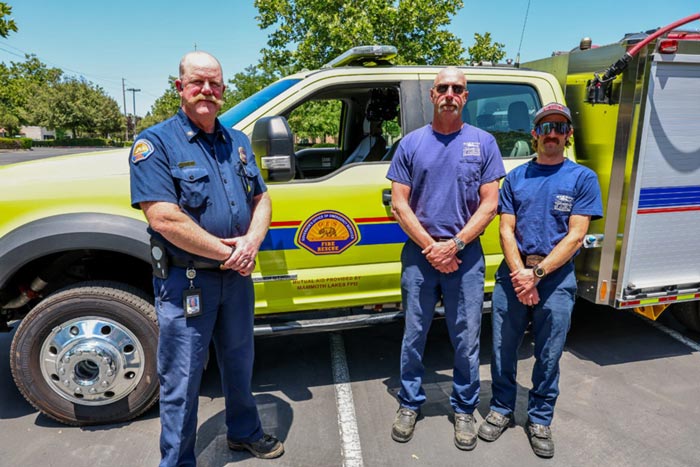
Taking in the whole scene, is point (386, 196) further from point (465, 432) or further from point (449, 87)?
point (465, 432)

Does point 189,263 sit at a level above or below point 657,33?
below

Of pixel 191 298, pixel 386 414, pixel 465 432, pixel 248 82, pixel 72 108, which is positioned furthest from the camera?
pixel 72 108

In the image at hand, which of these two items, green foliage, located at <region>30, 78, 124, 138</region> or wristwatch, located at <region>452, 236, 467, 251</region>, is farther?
green foliage, located at <region>30, 78, 124, 138</region>

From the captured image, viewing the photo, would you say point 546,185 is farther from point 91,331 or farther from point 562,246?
point 91,331

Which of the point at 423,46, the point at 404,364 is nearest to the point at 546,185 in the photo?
the point at 404,364

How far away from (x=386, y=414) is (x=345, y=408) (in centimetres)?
27

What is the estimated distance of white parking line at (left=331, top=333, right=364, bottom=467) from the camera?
2.74 m

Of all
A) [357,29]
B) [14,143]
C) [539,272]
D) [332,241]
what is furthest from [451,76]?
[14,143]

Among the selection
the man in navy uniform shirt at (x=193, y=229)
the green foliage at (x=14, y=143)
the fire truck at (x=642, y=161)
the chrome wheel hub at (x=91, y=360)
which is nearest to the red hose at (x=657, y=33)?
the fire truck at (x=642, y=161)

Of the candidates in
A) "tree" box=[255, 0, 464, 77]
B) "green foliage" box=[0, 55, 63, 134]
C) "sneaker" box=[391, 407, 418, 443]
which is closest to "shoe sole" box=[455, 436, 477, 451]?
"sneaker" box=[391, 407, 418, 443]

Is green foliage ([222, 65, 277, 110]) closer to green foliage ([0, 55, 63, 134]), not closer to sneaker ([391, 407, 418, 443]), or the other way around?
sneaker ([391, 407, 418, 443])

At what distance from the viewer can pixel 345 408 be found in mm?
3209

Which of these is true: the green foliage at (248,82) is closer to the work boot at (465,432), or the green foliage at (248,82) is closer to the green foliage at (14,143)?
the work boot at (465,432)

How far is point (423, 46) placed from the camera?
1198 cm
